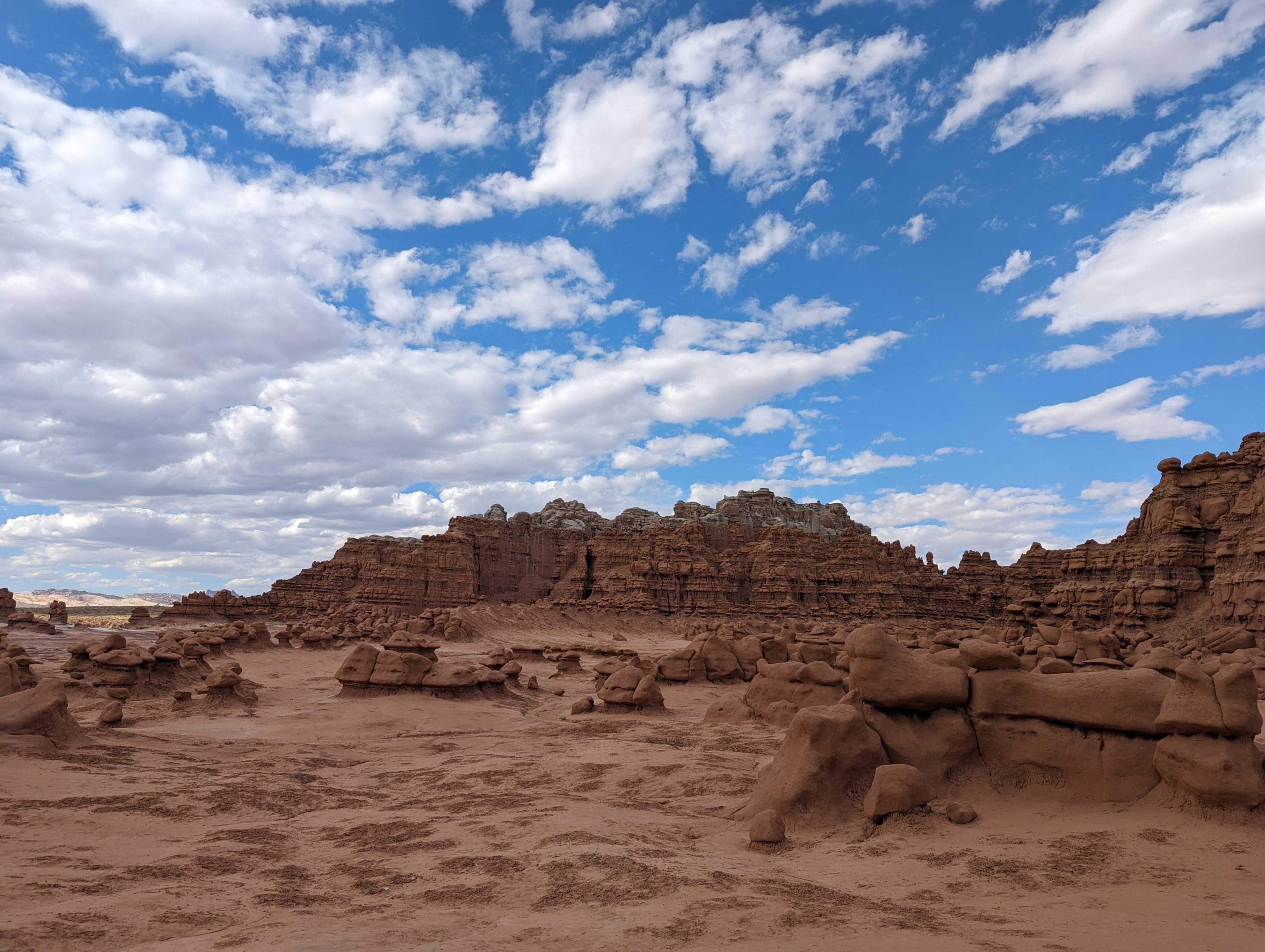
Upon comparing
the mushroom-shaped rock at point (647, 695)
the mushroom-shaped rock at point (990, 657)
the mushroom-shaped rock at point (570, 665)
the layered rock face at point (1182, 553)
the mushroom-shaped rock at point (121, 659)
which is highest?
the layered rock face at point (1182, 553)

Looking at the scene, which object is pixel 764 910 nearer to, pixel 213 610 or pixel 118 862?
pixel 118 862

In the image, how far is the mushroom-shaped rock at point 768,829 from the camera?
24.4 feet

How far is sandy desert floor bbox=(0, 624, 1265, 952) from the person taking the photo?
5000mm

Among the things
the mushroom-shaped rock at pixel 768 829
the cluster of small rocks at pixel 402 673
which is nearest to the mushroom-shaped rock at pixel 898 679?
the mushroom-shaped rock at pixel 768 829

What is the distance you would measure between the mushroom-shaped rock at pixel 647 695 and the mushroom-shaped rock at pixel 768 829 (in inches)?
418

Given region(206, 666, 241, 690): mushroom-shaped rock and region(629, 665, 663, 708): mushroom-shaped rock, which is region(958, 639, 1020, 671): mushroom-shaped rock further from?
region(206, 666, 241, 690): mushroom-shaped rock

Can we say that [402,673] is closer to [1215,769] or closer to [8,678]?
[8,678]

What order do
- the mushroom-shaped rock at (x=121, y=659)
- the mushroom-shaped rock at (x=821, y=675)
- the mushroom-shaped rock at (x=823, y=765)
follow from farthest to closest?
1. the mushroom-shaped rock at (x=121, y=659)
2. the mushroom-shaped rock at (x=821, y=675)
3. the mushroom-shaped rock at (x=823, y=765)

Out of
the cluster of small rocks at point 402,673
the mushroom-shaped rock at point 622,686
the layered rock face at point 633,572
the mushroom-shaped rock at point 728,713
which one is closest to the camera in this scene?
the mushroom-shaped rock at point 728,713

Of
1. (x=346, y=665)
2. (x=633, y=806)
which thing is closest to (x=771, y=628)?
(x=346, y=665)

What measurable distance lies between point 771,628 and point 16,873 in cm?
4713

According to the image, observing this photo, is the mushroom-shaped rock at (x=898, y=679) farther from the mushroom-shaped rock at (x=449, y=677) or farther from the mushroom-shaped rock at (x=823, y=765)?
the mushroom-shaped rock at (x=449, y=677)

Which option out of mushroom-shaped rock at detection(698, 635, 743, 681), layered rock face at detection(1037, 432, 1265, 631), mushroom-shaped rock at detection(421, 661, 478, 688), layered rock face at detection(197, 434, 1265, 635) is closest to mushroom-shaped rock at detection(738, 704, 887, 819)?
mushroom-shaped rock at detection(421, 661, 478, 688)

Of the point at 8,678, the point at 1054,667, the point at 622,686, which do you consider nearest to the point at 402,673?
the point at 622,686
